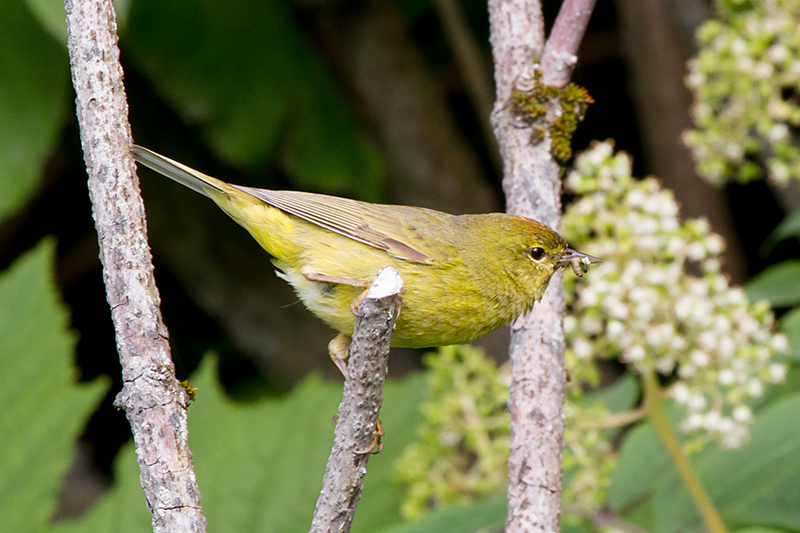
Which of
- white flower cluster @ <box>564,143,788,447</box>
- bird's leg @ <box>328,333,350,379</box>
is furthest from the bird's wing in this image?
white flower cluster @ <box>564,143,788,447</box>

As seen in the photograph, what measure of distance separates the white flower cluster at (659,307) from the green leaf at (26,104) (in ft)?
9.02

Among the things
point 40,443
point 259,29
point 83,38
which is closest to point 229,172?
point 259,29

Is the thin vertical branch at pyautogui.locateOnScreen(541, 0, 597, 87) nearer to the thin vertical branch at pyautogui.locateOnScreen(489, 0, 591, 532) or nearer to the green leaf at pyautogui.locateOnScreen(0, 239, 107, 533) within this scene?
the thin vertical branch at pyautogui.locateOnScreen(489, 0, 591, 532)

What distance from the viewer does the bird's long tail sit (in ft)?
6.86

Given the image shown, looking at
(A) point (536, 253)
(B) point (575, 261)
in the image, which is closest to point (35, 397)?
(A) point (536, 253)

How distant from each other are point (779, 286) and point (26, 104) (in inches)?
140

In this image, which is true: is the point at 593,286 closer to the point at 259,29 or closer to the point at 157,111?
the point at 259,29

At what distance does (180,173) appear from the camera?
2260 mm

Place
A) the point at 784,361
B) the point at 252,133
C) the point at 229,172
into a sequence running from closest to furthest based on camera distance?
the point at 784,361
the point at 252,133
the point at 229,172

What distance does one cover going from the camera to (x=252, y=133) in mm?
4379

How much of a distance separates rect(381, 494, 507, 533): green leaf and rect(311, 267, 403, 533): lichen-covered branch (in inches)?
30.9

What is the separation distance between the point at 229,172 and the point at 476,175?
1.62 metres

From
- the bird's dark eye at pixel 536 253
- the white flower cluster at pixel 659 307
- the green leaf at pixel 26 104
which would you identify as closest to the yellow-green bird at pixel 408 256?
the bird's dark eye at pixel 536 253

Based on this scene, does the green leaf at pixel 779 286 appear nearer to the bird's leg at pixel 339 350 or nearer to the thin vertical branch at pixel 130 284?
the bird's leg at pixel 339 350
